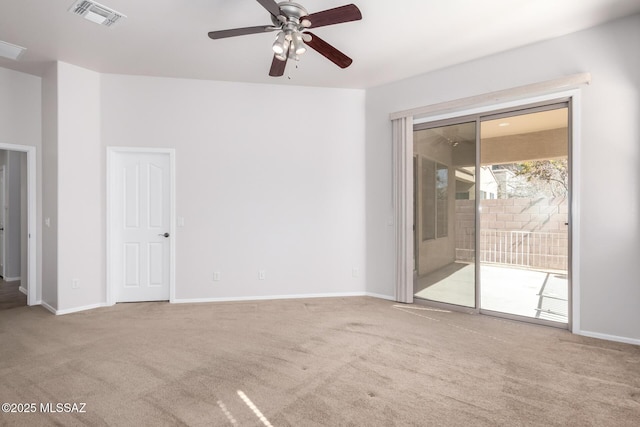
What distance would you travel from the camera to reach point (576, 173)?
337 centimetres

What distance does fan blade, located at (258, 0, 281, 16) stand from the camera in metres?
2.14

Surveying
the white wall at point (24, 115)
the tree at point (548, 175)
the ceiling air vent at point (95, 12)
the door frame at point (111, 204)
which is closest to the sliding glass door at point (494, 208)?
the tree at point (548, 175)

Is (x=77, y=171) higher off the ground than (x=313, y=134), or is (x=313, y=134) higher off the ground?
(x=313, y=134)

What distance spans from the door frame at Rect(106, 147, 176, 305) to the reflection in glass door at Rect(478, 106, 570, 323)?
12.9 feet

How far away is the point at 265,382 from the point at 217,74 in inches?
147

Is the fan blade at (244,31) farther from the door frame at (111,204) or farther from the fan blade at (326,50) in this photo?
the door frame at (111,204)

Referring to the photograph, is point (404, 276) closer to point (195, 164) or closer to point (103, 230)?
point (195, 164)

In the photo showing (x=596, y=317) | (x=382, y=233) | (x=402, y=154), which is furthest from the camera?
(x=382, y=233)

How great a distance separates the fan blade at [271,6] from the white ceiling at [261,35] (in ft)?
2.31

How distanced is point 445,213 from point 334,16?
2.82 m

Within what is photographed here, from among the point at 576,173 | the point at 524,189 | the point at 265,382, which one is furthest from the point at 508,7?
the point at 265,382

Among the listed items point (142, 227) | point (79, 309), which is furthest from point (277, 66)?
point (79, 309)

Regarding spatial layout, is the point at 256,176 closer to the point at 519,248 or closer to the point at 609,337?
the point at 519,248

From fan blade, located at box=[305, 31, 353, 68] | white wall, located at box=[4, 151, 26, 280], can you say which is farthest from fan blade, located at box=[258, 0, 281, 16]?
white wall, located at box=[4, 151, 26, 280]
